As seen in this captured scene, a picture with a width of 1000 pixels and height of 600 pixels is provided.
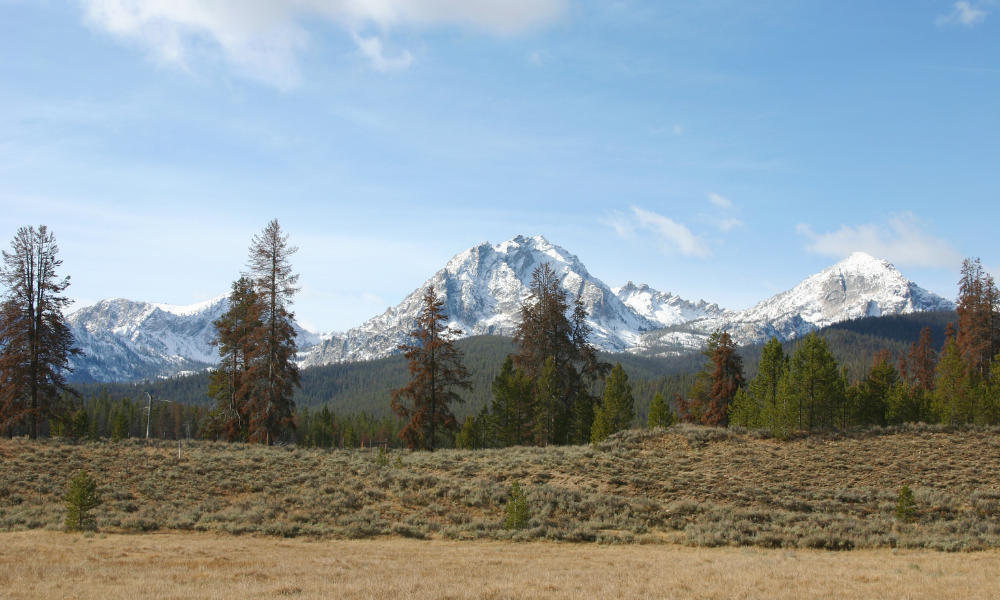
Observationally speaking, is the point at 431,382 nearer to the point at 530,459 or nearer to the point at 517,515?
the point at 530,459

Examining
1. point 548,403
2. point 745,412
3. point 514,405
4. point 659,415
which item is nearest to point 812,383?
point 745,412

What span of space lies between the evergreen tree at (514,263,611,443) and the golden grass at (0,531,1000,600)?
1058 inches

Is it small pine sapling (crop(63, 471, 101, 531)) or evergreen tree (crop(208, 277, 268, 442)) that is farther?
evergreen tree (crop(208, 277, 268, 442))

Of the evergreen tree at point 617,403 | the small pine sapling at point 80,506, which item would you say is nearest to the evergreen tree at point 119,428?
the small pine sapling at point 80,506

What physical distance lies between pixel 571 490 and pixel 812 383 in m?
26.1

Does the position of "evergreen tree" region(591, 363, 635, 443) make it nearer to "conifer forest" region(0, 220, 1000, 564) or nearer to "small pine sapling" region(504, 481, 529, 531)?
"conifer forest" region(0, 220, 1000, 564)

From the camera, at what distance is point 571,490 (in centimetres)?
2625

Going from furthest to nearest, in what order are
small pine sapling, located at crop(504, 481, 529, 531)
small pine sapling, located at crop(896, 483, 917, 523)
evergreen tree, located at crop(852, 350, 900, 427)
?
evergreen tree, located at crop(852, 350, 900, 427) → small pine sapling, located at crop(896, 483, 917, 523) → small pine sapling, located at crop(504, 481, 529, 531)

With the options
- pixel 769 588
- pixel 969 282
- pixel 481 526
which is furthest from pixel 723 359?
pixel 769 588

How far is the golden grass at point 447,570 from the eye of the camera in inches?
497

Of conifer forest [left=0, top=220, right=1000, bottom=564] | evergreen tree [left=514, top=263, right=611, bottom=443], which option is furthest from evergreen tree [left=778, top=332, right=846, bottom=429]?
evergreen tree [left=514, top=263, right=611, bottom=443]

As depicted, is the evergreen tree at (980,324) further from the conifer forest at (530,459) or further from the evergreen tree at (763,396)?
the evergreen tree at (763,396)

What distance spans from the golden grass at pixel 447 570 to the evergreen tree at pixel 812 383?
26.2 m

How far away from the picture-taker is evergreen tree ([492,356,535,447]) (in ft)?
158
